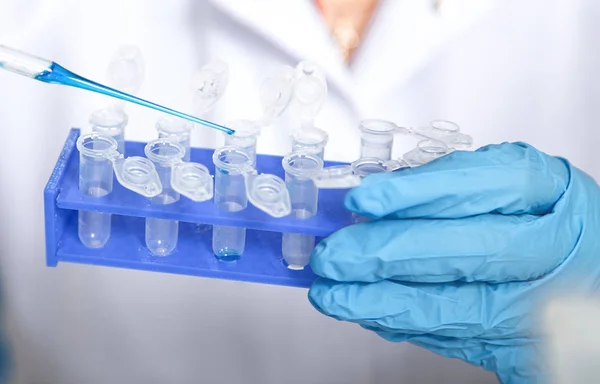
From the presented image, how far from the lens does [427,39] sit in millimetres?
1141

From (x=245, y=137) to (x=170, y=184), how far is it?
117 mm

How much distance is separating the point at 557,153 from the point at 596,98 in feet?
0.35

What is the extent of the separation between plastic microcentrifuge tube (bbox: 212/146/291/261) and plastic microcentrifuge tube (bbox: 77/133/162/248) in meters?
0.08

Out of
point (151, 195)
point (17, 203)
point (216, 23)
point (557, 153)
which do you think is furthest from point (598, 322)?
point (17, 203)

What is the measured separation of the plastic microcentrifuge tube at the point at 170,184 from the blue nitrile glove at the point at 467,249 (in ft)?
0.55

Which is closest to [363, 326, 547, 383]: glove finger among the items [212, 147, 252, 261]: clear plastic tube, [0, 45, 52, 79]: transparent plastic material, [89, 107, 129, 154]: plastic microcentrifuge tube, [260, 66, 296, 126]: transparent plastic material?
[212, 147, 252, 261]: clear plastic tube

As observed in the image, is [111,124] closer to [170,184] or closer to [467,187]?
[170,184]

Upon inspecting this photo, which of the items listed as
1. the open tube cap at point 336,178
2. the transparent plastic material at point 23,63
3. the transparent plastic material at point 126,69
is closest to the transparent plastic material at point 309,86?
the open tube cap at point 336,178

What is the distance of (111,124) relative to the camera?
1021mm

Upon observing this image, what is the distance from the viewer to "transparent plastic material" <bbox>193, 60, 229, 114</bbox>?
1.04 metres

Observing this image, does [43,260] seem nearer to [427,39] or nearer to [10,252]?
[10,252]

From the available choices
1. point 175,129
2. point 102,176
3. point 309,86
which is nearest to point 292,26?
point 309,86

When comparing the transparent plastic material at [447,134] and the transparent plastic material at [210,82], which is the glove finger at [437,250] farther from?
the transparent plastic material at [210,82]

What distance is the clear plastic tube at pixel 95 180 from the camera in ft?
3.22
